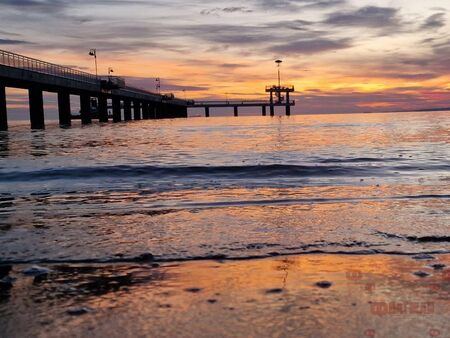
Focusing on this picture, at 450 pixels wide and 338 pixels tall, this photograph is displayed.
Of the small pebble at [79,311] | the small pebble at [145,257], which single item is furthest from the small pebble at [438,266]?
the small pebble at [79,311]

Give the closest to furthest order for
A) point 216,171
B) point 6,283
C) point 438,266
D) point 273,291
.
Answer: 1. point 273,291
2. point 6,283
3. point 438,266
4. point 216,171

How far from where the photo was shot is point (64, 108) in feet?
201

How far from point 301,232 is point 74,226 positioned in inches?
106

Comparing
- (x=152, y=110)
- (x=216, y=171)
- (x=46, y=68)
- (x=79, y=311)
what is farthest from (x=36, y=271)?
(x=152, y=110)

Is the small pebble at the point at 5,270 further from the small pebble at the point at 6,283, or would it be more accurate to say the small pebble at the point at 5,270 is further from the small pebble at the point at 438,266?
the small pebble at the point at 438,266

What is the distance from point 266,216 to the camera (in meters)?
6.14

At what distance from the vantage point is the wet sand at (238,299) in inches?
104

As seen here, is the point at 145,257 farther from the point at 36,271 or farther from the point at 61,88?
the point at 61,88

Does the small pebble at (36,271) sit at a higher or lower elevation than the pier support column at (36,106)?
lower

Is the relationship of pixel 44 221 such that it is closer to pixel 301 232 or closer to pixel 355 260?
pixel 301 232

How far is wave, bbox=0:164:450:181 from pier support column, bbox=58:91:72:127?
50158mm

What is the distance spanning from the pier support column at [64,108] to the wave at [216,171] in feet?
165

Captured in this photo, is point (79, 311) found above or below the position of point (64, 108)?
below

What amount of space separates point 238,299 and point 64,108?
205 ft
